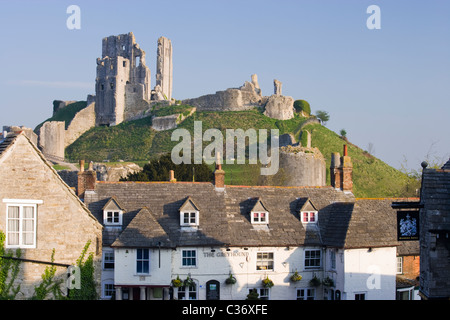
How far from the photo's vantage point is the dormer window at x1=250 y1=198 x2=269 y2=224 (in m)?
35.1

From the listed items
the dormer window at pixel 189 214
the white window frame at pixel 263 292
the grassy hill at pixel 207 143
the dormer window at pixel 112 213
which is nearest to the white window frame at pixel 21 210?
the dormer window at pixel 112 213

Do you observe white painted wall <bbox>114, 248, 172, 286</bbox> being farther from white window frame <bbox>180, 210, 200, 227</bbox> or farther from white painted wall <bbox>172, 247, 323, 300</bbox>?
white window frame <bbox>180, 210, 200, 227</bbox>

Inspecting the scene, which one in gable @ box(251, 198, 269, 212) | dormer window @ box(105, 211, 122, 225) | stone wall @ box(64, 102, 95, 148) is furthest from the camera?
stone wall @ box(64, 102, 95, 148)

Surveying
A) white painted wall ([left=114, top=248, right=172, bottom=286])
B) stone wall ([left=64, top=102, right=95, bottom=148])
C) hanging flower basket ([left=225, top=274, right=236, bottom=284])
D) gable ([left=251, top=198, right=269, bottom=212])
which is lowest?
hanging flower basket ([left=225, top=274, right=236, bottom=284])

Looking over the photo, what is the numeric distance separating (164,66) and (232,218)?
71.7 meters

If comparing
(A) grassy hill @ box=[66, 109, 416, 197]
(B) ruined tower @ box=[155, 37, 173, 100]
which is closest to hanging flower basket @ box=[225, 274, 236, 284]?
(A) grassy hill @ box=[66, 109, 416, 197]

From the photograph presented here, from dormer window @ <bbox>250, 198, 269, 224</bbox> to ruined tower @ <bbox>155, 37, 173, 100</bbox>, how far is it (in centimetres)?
7090

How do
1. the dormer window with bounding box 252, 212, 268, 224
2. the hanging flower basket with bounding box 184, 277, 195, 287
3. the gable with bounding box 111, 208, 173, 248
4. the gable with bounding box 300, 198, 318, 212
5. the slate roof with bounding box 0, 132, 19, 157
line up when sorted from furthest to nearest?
the gable with bounding box 300, 198, 318, 212 < the dormer window with bounding box 252, 212, 268, 224 < the hanging flower basket with bounding box 184, 277, 195, 287 < the gable with bounding box 111, 208, 173, 248 < the slate roof with bounding box 0, 132, 19, 157

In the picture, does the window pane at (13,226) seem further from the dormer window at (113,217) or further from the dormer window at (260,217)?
the dormer window at (260,217)

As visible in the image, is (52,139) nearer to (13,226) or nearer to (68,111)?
(68,111)

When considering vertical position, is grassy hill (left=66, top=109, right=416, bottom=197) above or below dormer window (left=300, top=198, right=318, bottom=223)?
above

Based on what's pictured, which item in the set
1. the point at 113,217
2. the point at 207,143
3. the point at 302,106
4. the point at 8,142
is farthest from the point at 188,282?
the point at 302,106

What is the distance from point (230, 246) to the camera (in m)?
33.4
